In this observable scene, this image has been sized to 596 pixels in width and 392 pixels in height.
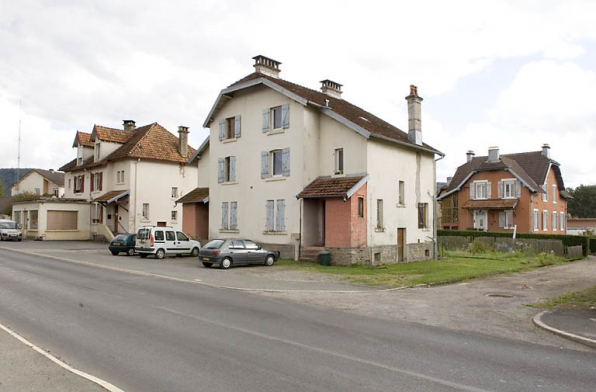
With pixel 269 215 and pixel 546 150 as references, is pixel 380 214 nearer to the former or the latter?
pixel 269 215

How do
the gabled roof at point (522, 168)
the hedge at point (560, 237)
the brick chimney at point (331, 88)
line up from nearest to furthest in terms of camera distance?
the brick chimney at point (331, 88) < the hedge at point (560, 237) < the gabled roof at point (522, 168)

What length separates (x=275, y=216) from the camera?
1022 inches

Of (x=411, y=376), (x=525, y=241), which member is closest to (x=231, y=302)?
(x=411, y=376)

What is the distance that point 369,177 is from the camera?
23.9 m

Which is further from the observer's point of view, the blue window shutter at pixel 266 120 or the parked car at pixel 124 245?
the parked car at pixel 124 245

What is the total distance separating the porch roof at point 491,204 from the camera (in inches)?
1770

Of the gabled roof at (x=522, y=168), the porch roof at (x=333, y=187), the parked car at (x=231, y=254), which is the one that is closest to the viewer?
the parked car at (x=231, y=254)

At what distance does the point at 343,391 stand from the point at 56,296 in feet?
31.4

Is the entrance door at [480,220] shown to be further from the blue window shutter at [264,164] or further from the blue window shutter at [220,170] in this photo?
the blue window shutter at [220,170]

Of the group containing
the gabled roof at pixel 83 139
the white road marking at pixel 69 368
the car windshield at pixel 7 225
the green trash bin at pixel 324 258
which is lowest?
the white road marking at pixel 69 368

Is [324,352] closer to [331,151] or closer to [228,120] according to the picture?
[331,151]

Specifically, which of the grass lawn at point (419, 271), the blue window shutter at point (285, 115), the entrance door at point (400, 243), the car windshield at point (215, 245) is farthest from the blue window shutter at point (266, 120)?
the entrance door at point (400, 243)

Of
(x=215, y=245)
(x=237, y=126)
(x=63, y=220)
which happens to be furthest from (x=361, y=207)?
(x=63, y=220)

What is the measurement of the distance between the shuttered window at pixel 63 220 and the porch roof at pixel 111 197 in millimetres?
3411
